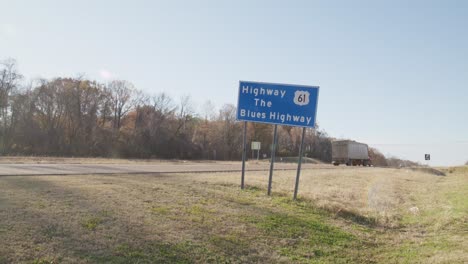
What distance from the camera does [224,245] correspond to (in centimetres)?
638

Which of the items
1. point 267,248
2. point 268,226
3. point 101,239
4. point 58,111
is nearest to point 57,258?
point 101,239

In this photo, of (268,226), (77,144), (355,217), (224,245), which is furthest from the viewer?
(77,144)

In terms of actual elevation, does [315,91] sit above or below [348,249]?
above

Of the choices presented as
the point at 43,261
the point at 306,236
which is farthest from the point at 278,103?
the point at 43,261

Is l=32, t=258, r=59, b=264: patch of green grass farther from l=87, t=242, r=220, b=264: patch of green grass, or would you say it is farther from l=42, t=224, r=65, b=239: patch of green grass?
l=42, t=224, r=65, b=239: patch of green grass

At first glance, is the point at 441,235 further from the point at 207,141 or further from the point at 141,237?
the point at 207,141

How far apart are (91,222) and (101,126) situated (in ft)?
205

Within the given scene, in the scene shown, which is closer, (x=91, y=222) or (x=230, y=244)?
(x=230, y=244)

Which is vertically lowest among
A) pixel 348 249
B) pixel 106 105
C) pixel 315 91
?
pixel 348 249

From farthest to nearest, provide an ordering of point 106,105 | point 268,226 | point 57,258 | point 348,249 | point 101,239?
point 106,105 → point 268,226 → point 348,249 → point 101,239 → point 57,258

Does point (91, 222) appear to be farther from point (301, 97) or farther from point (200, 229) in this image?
point (301, 97)

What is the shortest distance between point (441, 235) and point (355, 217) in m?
2.13

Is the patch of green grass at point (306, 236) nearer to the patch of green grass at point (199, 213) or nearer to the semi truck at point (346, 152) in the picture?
the patch of green grass at point (199, 213)

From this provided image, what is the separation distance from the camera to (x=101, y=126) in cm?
6531
